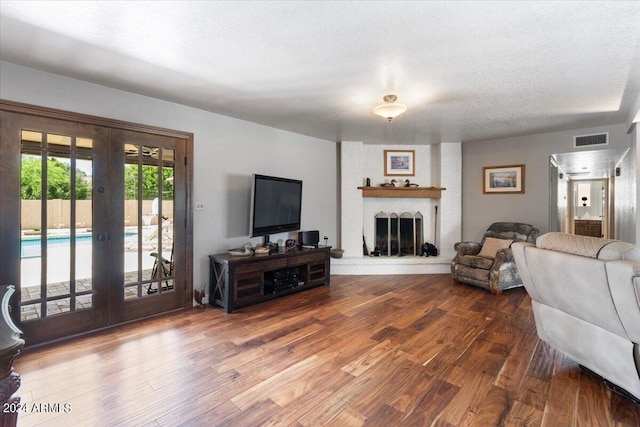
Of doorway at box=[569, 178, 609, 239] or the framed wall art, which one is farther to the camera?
doorway at box=[569, 178, 609, 239]

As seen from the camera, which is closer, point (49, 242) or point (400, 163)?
point (49, 242)

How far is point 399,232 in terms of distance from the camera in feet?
18.7

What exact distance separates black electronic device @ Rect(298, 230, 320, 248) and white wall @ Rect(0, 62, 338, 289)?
0.39 meters

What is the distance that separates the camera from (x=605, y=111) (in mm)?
3600

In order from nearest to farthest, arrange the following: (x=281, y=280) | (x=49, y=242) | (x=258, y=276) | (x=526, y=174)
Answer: (x=49, y=242), (x=258, y=276), (x=281, y=280), (x=526, y=174)

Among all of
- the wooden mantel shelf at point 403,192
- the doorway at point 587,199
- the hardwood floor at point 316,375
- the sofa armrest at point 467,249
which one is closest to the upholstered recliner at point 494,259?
the sofa armrest at point 467,249

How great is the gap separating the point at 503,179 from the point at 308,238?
3.62 meters

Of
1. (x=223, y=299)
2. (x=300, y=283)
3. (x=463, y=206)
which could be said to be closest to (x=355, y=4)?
(x=223, y=299)

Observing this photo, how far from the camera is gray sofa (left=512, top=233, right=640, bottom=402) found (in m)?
1.61

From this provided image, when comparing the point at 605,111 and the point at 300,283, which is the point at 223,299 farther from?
the point at 605,111

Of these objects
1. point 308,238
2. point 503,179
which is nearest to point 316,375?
point 308,238

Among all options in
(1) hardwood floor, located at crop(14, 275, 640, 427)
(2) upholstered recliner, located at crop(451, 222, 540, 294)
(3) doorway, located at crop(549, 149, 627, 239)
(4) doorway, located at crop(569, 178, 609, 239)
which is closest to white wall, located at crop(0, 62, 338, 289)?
(1) hardwood floor, located at crop(14, 275, 640, 427)

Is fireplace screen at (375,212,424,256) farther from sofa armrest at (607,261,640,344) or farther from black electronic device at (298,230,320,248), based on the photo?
sofa armrest at (607,261,640,344)

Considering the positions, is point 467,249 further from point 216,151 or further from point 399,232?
point 216,151
